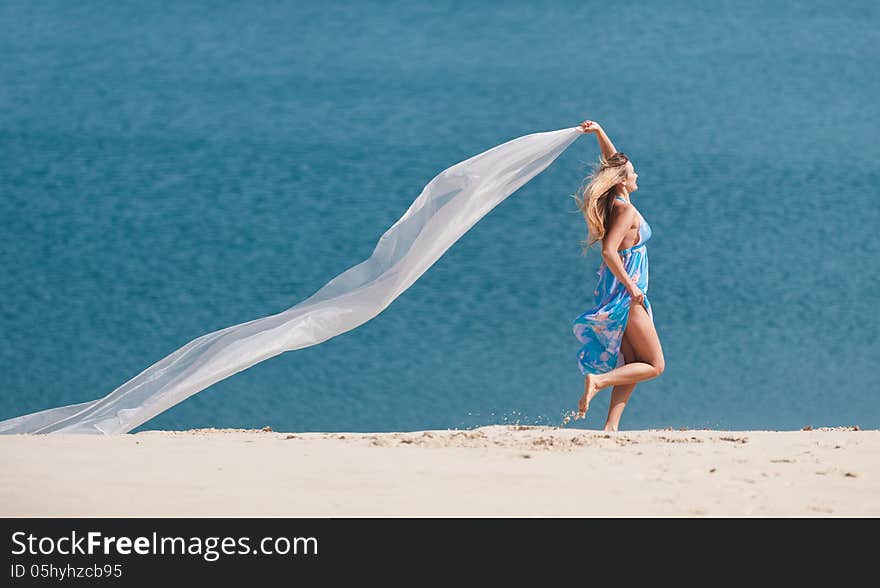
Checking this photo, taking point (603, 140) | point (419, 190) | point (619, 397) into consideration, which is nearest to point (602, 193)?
point (603, 140)

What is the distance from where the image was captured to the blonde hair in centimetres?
378

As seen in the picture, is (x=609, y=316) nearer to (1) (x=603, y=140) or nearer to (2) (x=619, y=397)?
(2) (x=619, y=397)

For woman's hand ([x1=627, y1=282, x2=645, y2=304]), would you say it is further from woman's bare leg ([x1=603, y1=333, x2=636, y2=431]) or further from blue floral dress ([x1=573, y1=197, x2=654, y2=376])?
woman's bare leg ([x1=603, y1=333, x2=636, y2=431])

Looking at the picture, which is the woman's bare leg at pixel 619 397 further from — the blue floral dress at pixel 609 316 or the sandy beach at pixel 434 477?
the sandy beach at pixel 434 477

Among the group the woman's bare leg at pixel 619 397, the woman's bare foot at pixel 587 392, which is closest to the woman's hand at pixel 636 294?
the woman's bare leg at pixel 619 397

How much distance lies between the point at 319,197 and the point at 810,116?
3554mm

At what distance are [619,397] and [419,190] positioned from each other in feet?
12.4

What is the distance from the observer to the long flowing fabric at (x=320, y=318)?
3695 millimetres

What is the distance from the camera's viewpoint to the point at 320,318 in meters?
3.77

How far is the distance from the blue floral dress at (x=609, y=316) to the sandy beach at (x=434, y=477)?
1.93 ft

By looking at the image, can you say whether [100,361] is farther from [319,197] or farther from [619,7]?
[619,7]

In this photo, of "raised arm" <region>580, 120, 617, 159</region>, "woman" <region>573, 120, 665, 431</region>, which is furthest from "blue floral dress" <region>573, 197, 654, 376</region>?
"raised arm" <region>580, 120, 617, 159</region>

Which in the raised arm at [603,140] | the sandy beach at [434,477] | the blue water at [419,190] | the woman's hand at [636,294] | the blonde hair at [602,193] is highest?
the blue water at [419,190]

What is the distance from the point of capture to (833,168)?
23.7ft
